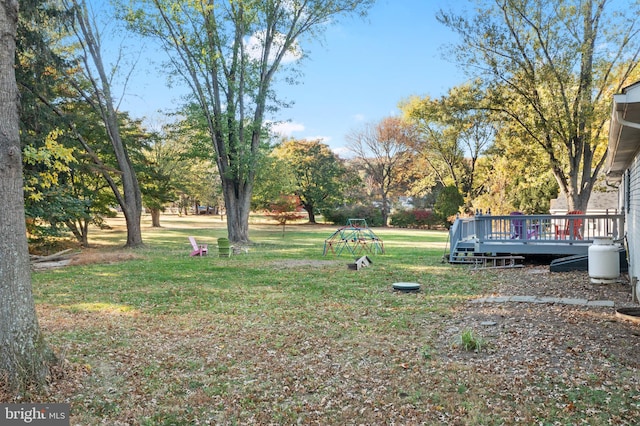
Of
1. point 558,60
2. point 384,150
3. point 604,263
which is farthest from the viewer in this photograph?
point 384,150

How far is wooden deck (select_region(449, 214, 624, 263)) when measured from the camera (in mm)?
11680

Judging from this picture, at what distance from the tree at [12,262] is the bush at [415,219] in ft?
123

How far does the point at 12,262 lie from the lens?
3975 mm

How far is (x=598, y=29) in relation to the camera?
15.9 metres

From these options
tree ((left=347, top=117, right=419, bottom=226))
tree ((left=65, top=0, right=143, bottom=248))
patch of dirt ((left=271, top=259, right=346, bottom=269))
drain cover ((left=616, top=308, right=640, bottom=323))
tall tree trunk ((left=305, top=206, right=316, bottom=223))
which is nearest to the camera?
drain cover ((left=616, top=308, right=640, bottom=323))

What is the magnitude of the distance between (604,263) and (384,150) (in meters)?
34.6

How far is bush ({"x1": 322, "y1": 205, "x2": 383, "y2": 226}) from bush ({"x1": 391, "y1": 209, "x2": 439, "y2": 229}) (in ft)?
5.36

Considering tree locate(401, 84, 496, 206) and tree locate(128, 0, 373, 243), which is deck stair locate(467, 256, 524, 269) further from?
tree locate(401, 84, 496, 206)

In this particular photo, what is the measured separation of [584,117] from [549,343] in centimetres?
1315

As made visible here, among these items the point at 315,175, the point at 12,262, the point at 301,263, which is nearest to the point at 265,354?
the point at 12,262

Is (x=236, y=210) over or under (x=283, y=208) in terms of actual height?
under

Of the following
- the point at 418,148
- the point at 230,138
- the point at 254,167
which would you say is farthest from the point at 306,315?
the point at 418,148

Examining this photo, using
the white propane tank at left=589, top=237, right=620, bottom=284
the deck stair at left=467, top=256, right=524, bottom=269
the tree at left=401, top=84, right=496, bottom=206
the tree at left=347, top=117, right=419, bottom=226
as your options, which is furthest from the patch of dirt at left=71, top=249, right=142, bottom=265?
the tree at left=347, top=117, right=419, bottom=226

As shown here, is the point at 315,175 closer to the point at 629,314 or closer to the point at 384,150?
the point at 384,150
